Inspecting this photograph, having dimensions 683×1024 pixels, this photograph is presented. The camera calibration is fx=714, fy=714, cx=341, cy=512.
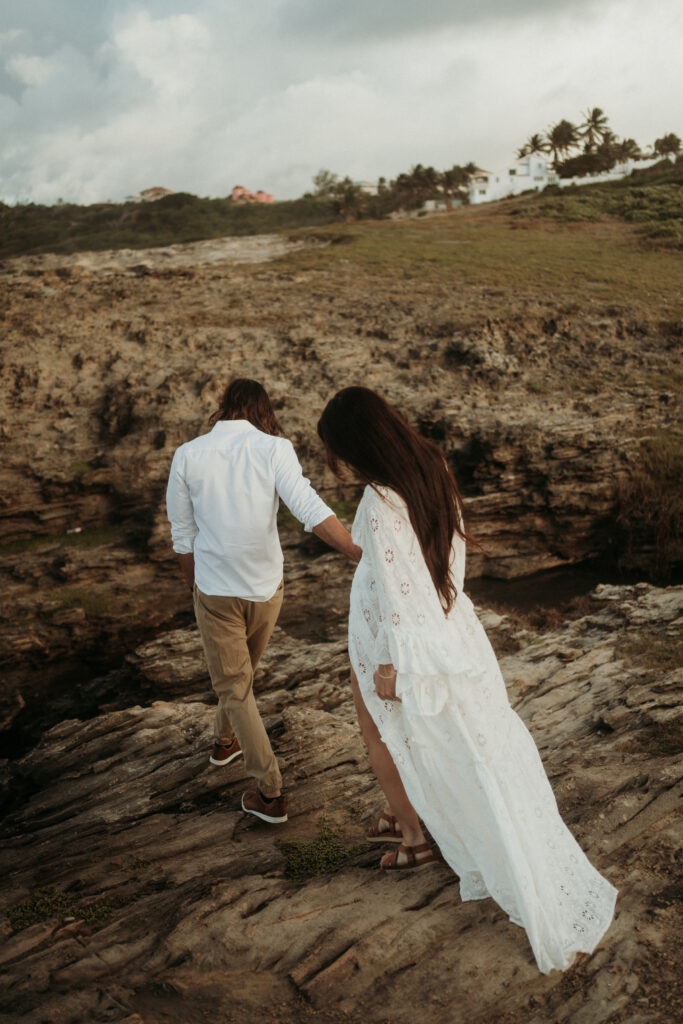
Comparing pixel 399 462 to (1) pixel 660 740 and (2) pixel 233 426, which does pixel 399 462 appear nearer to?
(2) pixel 233 426

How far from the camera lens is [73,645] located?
9391 millimetres

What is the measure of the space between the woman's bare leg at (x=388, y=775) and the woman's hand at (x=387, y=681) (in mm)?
320

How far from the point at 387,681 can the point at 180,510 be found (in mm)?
1841

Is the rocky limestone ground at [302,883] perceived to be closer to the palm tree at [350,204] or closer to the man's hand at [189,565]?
the man's hand at [189,565]

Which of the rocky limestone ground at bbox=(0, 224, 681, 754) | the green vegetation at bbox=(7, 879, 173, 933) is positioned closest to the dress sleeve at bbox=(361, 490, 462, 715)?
the green vegetation at bbox=(7, 879, 173, 933)

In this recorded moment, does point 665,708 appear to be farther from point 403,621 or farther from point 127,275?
point 127,275

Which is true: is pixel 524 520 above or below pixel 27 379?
below

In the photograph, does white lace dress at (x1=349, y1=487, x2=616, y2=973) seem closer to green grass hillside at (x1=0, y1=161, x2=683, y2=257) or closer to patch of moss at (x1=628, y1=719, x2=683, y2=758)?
patch of moss at (x1=628, y1=719, x2=683, y2=758)

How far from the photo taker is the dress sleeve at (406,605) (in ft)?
10.6

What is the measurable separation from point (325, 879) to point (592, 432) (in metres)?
10.2

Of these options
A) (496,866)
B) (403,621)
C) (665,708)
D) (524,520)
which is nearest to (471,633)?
(403,621)

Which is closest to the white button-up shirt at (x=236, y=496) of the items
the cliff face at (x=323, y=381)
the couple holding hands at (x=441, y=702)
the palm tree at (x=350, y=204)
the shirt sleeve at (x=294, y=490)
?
the shirt sleeve at (x=294, y=490)

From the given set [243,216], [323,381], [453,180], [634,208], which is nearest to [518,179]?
[453,180]

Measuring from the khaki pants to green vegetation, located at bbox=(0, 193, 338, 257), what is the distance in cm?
4138
